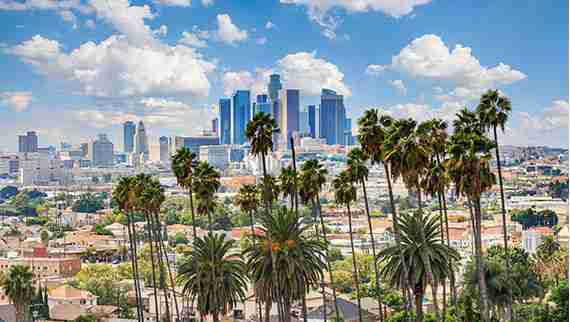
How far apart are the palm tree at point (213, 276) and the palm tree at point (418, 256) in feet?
26.3

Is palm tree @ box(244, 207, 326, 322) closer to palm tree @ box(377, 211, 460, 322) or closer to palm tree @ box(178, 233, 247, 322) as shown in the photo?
palm tree @ box(178, 233, 247, 322)

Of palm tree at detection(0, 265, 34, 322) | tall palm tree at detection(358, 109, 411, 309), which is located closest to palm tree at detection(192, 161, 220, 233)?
tall palm tree at detection(358, 109, 411, 309)

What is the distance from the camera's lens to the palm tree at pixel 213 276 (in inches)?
1209

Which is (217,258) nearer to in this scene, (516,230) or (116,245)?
(116,245)

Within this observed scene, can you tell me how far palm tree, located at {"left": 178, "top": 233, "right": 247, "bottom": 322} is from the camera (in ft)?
101

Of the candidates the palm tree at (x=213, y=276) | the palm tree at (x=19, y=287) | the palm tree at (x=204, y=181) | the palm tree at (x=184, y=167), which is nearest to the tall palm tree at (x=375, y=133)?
the palm tree at (x=213, y=276)

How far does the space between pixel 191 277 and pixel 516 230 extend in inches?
4604

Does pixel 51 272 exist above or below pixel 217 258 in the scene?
below

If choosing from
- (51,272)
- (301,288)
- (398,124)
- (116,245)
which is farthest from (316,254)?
(116,245)

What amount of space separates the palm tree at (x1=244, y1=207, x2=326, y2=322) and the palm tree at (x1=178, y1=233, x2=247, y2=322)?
2.87 m

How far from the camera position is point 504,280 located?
32594mm

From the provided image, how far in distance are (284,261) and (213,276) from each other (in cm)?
479

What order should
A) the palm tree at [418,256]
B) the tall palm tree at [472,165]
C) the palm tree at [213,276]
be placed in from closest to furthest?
the palm tree at [418,256] < the tall palm tree at [472,165] < the palm tree at [213,276]

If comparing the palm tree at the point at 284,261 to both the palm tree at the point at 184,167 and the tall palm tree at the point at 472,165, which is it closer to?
the tall palm tree at the point at 472,165
